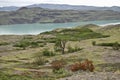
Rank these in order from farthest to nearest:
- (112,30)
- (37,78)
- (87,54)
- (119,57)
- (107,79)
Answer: (112,30), (87,54), (119,57), (37,78), (107,79)

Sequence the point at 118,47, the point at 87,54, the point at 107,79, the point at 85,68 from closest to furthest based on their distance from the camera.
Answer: the point at 107,79 → the point at 85,68 → the point at 87,54 → the point at 118,47

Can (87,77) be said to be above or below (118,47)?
above

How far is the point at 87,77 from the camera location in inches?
1058

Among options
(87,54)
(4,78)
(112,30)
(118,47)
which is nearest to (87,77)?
(4,78)

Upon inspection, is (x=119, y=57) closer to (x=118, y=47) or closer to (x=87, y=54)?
(x=87, y=54)

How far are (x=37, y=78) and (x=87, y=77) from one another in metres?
4.94

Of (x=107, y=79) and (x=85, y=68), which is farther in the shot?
(x=85, y=68)

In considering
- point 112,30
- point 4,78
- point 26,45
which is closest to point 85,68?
point 4,78

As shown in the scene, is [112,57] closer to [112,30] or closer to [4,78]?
[4,78]

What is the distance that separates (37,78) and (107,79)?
701 centimetres

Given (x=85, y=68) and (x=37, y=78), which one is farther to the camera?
(x=85, y=68)

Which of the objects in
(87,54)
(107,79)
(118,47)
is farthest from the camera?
(118,47)

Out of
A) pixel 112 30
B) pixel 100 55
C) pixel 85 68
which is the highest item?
pixel 85 68

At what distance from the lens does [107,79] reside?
2525cm
